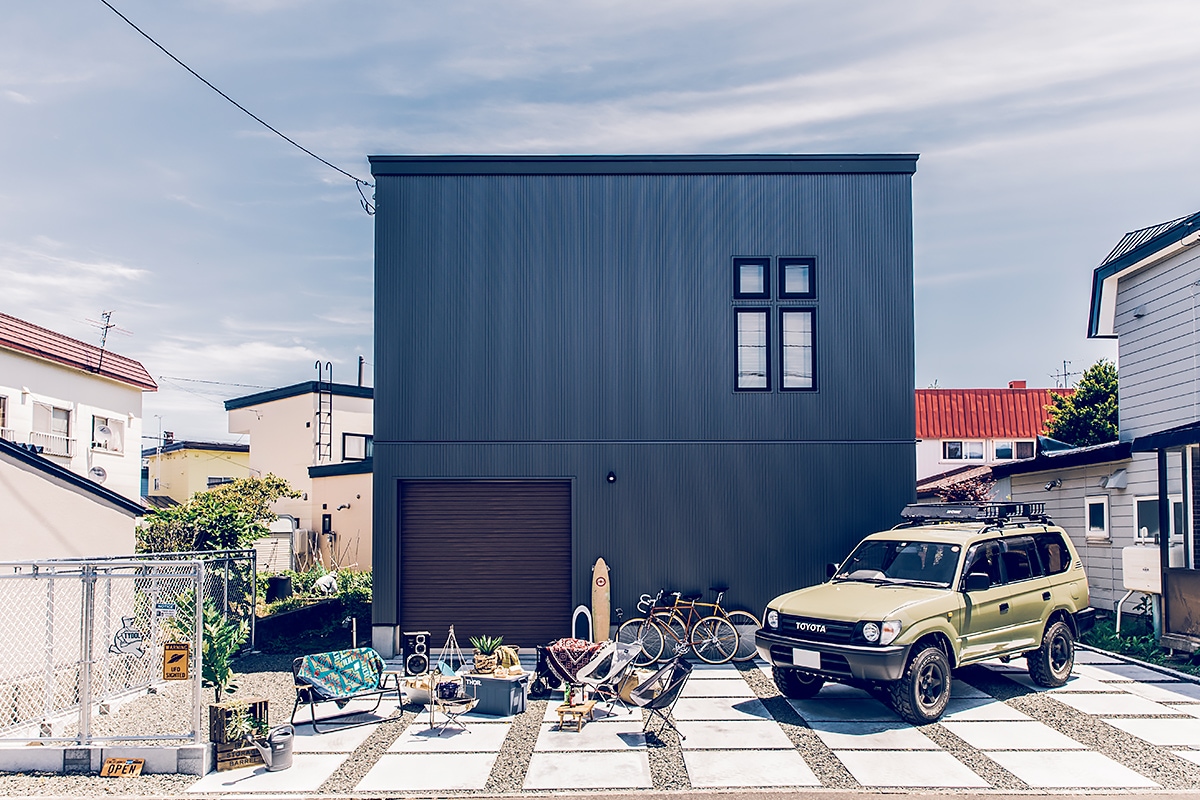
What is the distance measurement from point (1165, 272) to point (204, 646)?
52.2 feet

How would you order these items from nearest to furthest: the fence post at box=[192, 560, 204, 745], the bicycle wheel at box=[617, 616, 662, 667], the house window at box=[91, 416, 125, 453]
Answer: the fence post at box=[192, 560, 204, 745] < the bicycle wheel at box=[617, 616, 662, 667] < the house window at box=[91, 416, 125, 453]

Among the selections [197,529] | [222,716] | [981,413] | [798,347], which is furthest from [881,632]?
[981,413]

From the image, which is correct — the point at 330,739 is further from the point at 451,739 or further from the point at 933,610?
the point at 933,610

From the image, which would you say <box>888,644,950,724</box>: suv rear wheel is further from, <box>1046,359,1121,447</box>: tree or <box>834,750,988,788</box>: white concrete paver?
<box>1046,359,1121,447</box>: tree

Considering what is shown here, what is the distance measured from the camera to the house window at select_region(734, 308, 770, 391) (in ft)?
46.1

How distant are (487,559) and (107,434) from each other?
17.8 metres

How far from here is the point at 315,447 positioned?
34.5 meters

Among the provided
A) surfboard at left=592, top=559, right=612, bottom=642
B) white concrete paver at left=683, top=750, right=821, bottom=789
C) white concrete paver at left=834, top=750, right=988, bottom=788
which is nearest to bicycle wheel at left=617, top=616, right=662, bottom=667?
surfboard at left=592, top=559, right=612, bottom=642

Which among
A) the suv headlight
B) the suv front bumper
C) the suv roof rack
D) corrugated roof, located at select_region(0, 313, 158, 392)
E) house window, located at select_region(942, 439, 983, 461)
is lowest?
the suv front bumper

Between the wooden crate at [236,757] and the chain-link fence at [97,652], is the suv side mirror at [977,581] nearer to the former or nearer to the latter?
the wooden crate at [236,757]

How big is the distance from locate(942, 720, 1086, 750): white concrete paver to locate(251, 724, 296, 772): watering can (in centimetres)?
650

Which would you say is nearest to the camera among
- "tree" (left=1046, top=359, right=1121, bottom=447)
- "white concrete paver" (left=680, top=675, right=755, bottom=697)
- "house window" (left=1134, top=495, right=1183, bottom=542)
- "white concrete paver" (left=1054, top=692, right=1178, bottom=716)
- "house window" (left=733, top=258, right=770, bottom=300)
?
"white concrete paver" (left=1054, top=692, right=1178, bottom=716)

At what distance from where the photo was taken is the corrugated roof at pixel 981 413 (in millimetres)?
40750

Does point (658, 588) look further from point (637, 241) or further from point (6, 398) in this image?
point (6, 398)
